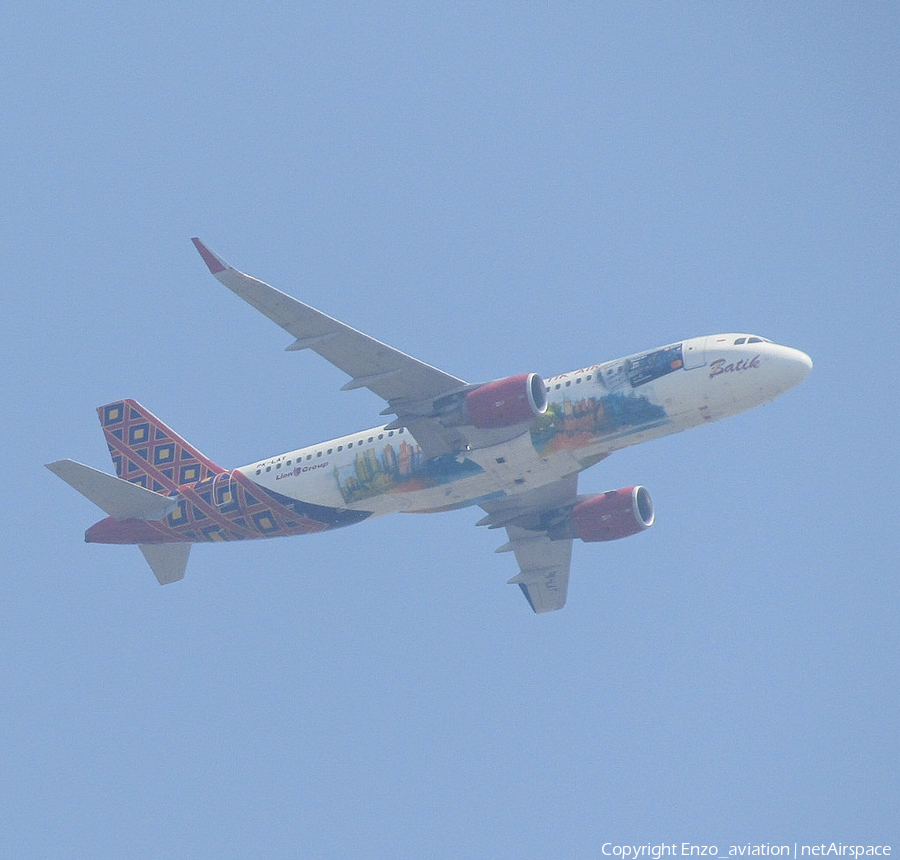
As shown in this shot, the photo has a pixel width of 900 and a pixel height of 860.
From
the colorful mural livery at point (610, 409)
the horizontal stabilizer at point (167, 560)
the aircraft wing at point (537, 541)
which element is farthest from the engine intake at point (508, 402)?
the horizontal stabilizer at point (167, 560)

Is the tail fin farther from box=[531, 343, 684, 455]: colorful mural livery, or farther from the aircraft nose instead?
the aircraft nose

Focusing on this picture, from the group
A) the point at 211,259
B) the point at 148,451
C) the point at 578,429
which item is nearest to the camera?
the point at 211,259

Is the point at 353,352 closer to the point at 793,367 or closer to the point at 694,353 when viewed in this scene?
the point at 694,353

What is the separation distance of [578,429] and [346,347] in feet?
31.4

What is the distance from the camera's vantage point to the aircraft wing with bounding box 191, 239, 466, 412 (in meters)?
52.2

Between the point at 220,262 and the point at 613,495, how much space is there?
21440 mm

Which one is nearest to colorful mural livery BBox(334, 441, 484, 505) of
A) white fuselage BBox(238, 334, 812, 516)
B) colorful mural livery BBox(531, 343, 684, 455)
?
white fuselage BBox(238, 334, 812, 516)

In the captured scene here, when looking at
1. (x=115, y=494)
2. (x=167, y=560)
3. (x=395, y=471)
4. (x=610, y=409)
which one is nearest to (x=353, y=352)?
(x=395, y=471)

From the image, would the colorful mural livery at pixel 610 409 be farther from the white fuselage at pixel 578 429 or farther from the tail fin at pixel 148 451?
the tail fin at pixel 148 451

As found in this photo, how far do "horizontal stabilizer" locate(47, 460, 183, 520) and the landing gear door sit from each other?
22.3 m

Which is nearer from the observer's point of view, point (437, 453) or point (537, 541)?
point (437, 453)

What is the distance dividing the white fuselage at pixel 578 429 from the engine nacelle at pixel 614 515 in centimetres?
485

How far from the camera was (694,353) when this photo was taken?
56.4 meters

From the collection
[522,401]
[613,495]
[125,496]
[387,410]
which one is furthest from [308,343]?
[613,495]
